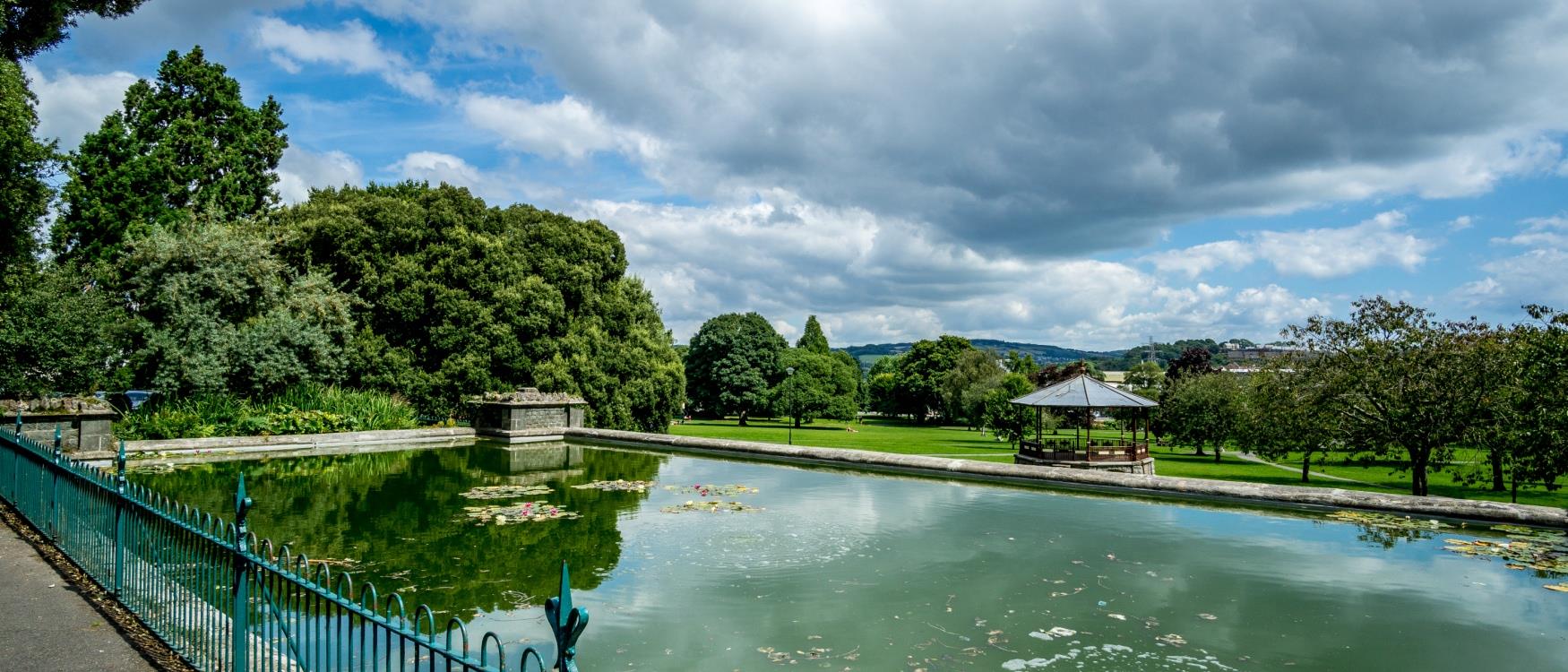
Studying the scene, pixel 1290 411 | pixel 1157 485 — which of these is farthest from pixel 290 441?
pixel 1290 411

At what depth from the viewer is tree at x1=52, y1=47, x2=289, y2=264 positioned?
26016mm

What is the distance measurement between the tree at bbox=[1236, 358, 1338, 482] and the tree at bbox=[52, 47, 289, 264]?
29376 mm

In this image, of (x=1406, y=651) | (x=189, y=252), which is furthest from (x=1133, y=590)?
(x=189, y=252)

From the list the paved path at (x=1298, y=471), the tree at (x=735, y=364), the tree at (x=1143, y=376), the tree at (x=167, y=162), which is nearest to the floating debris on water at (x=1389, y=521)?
the paved path at (x=1298, y=471)

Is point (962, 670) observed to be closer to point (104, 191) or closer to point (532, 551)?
point (532, 551)

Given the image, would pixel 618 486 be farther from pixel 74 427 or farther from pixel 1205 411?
pixel 1205 411

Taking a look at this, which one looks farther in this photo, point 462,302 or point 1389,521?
point 462,302

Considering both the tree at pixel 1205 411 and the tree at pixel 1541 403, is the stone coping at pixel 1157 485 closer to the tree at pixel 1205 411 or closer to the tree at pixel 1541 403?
the tree at pixel 1541 403

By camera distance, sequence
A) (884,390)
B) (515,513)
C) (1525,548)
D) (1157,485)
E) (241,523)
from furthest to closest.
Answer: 1. (884,390)
2. (1157,485)
3. (515,513)
4. (1525,548)
5. (241,523)

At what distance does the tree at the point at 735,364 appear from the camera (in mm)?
56062

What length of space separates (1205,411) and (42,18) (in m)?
32.7

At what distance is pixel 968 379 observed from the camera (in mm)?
52031

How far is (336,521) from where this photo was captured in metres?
11.0

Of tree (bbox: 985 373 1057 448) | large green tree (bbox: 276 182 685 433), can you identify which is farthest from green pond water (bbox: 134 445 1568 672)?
tree (bbox: 985 373 1057 448)
